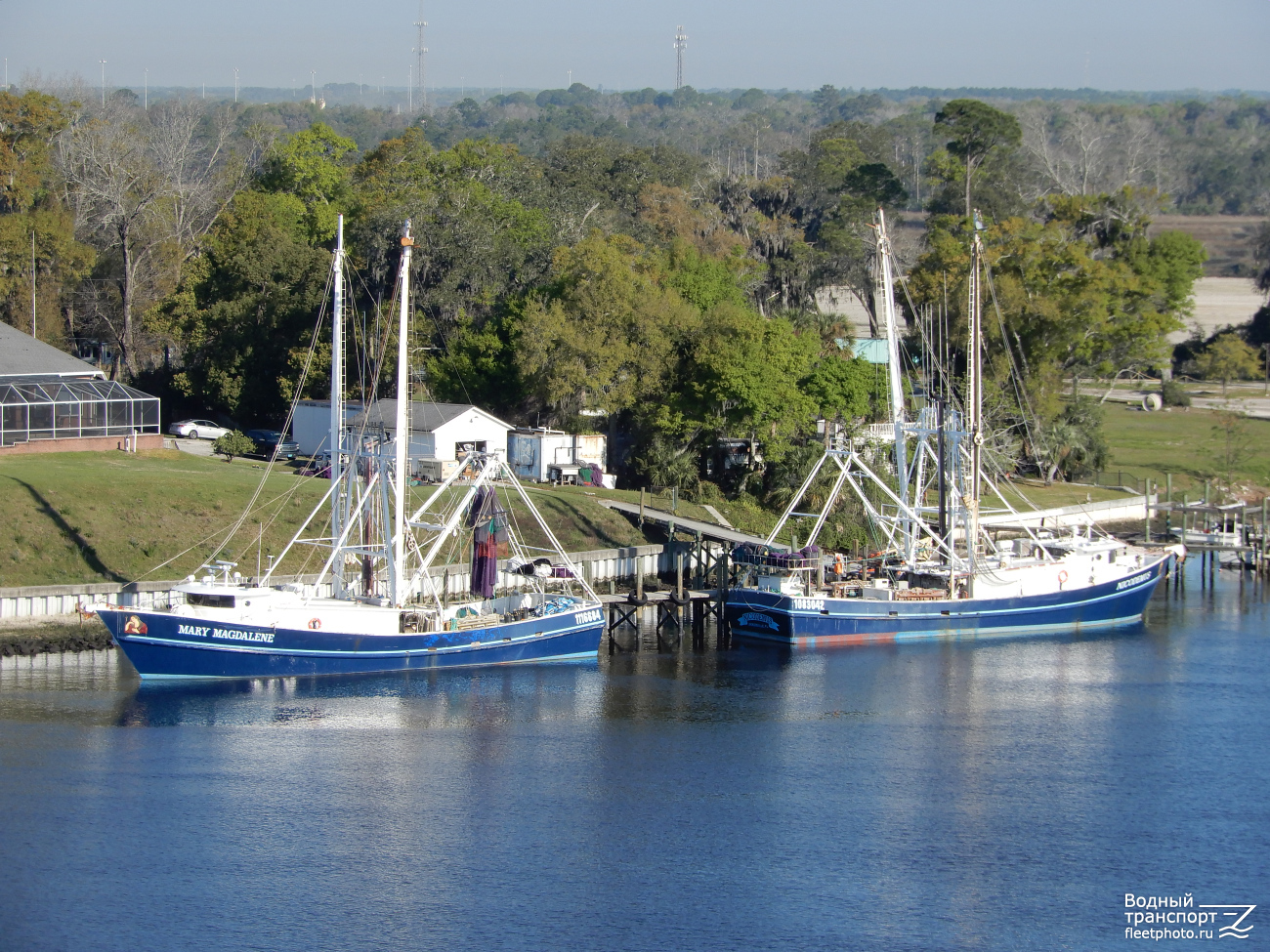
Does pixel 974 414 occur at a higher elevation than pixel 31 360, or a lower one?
lower

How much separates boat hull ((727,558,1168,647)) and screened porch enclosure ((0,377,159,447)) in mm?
30676

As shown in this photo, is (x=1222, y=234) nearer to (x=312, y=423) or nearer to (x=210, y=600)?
(x=312, y=423)

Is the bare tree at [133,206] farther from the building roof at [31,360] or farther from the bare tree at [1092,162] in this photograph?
the bare tree at [1092,162]

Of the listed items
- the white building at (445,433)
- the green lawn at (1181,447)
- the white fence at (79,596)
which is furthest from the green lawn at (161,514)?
the green lawn at (1181,447)

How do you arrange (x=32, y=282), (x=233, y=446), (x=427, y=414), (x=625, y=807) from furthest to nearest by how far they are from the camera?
(x=32, y=282), (x=427, y=414), (x=233, y=446), (x=625, y=807)

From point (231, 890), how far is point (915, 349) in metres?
61.8

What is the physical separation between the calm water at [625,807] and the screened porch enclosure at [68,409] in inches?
795

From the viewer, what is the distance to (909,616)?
179 ft

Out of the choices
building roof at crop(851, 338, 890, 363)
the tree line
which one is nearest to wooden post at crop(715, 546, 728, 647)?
the tree line

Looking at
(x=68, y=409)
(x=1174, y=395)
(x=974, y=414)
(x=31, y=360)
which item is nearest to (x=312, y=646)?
(x=68, y=409)

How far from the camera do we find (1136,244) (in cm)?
8750

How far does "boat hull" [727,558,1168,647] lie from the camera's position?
53.8m

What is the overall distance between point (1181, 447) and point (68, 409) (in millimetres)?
62089

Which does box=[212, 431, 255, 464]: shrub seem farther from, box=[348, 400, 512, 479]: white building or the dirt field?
the dirt field
